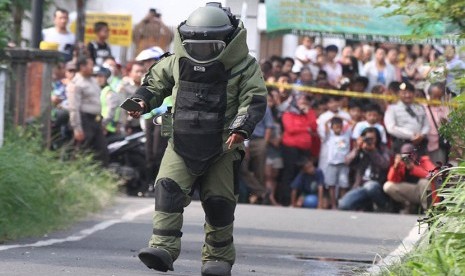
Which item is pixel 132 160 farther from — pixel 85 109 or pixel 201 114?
pixel 201 114

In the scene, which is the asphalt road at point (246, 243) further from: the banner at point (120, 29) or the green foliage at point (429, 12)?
the banner at point (120, 29)

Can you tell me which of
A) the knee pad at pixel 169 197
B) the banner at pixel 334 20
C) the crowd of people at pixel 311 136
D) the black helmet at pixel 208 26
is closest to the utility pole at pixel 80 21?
the crowd of people at pixel 311 136

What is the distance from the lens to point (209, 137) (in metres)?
8.76

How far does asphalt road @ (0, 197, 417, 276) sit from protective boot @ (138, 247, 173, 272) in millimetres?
607

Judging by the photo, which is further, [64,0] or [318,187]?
[64,0]

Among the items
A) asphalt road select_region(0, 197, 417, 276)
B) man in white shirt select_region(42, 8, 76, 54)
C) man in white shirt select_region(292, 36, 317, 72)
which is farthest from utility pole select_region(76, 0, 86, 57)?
asphalt road select_region(0, 197, 417, 276)

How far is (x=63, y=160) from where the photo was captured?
55.8 feet

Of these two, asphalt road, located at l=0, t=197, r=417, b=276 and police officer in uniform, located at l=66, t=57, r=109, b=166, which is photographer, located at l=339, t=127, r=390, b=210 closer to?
asphalt road, located at l=0, t=197, r=417, b=276

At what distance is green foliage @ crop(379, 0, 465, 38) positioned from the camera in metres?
10.1

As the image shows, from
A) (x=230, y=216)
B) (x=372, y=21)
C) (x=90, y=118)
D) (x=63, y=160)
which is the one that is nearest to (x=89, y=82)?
(x=90, y=118)

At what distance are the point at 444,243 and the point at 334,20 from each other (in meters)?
13.7

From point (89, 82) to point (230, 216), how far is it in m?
9.84

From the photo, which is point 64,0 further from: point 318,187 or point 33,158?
point 33,158

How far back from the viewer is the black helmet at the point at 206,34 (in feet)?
28.5
